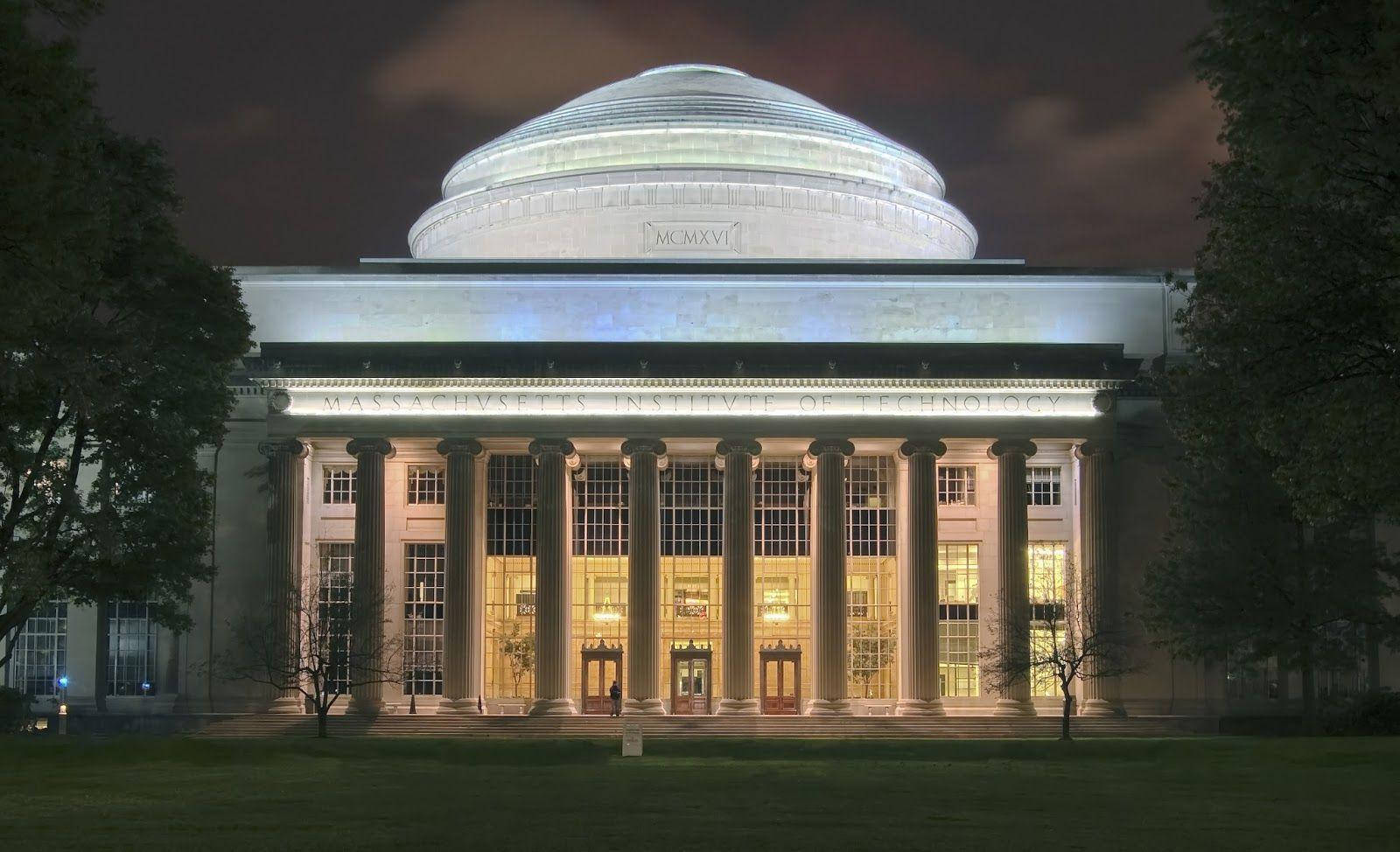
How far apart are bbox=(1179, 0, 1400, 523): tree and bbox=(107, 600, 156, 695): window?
5367cm

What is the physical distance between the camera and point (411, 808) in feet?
118

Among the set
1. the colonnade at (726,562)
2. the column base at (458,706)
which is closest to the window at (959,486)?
the colonnade at (726,562)

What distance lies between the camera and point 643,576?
76438 mm

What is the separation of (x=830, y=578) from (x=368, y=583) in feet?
61.2

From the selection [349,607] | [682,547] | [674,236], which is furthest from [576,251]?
[349,607]

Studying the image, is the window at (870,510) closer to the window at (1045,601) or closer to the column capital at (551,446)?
the window at (1045,601)

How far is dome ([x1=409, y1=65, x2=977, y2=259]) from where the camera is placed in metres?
92.9

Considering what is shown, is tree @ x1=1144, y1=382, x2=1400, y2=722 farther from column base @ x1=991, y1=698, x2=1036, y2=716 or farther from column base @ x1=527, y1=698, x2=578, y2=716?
column base @ x1=527, y1=698, x2=578, y2=716

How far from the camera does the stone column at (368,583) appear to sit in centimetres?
7406

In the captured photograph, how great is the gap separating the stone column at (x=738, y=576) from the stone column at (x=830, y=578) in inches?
104

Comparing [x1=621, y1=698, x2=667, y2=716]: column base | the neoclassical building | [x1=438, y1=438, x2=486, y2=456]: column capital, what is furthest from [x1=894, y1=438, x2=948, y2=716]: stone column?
[x1=438, y1=438, x2=486, y2=456]: column capital

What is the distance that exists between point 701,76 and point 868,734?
1861 inches

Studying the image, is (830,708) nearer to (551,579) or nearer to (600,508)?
(551,579)

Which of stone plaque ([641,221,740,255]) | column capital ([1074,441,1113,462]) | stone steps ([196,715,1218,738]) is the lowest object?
stone steps ([196,715,1218,738])
